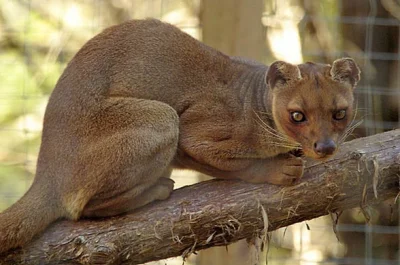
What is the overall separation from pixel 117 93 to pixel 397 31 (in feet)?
8.02

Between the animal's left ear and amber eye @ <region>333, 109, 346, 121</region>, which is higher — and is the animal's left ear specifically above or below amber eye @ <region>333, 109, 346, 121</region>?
above

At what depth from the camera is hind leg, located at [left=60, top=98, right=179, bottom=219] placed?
4.05 meters

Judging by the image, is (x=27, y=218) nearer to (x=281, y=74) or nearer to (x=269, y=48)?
(x=281, y=74)

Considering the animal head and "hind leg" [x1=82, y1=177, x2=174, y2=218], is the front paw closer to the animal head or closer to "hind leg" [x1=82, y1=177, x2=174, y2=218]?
the animal head

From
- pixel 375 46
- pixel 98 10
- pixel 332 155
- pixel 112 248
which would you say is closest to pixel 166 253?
pixel 112 248

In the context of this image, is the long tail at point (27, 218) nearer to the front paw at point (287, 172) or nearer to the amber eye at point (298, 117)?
the front paw at point (287, 172)

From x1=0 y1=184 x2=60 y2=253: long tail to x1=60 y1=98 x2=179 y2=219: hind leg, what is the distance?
0.09m

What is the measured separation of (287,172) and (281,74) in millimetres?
551

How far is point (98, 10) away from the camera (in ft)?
21.7

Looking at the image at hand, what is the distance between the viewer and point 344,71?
171 inches

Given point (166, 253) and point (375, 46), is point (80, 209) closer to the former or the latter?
point (166, 253)

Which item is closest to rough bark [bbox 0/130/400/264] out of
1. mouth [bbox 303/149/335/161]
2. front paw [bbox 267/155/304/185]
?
front paw [bbox 267/155/304/185]

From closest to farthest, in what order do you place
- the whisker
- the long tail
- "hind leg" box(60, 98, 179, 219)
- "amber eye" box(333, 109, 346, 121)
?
1. the long tail
2. "hind leg" box(60, 98, 179, 219)
3. "amber eye" box(333, 109, 346, 121)
4. the whisker

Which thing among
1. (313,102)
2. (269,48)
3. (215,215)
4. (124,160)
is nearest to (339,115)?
(313,102)
